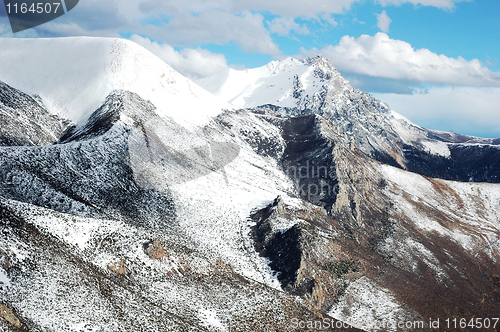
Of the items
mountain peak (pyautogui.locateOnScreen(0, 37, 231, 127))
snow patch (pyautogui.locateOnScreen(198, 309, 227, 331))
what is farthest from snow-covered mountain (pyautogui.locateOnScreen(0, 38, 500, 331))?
mountain peak (pyautogui.locateOnScreen(0, 37, 231, 127))

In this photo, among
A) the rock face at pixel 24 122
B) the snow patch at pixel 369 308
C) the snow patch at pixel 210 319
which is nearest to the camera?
the snow patch at pixel 210 319

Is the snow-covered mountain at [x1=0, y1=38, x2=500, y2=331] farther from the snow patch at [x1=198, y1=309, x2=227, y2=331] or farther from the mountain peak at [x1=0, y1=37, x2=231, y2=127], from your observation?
the mountain peak at [x1=0, y1=37, x2=231, y2=127]

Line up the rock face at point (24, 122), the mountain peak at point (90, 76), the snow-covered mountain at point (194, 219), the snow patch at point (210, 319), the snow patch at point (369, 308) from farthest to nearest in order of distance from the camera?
the mountain peak at point (90, 76)
the rock face at point (24, 122)
the snow patch at point (369, 308)
the snow patch at point (210, 319)
the snow-covered mountain at point (194, 219)

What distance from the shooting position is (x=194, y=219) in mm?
48844

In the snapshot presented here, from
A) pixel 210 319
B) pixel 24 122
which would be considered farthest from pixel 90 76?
pixel 210 319

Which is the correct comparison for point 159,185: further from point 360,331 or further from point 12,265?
point 360,331

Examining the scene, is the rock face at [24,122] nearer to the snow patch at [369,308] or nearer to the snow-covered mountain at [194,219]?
the snow-covered mountain at [194,219]

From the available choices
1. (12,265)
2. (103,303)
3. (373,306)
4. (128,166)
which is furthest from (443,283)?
(12,265)

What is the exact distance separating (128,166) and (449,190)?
88521 millimetres

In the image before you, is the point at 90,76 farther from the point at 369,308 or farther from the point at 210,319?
the point at 369,308

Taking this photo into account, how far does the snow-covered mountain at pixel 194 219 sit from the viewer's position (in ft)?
99.7

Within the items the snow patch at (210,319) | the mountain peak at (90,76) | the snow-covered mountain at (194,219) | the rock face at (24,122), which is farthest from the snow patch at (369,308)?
the rock face at (24,122)

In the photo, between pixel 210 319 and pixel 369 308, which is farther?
pixel 369 308

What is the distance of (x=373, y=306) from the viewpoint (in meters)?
42.5
